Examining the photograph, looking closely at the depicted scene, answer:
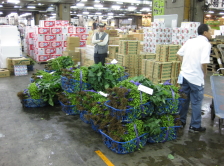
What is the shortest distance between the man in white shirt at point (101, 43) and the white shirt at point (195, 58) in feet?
11.9

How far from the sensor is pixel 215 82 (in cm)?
482

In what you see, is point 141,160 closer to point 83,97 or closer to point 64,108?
point 83,97

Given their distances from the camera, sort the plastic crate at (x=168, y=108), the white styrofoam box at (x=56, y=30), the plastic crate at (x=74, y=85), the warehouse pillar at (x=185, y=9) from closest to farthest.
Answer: the plastic crate at (x=168, y=108)
the plastic crate at (x=74, y=85)
the warehouse pillar at (x=185, y=9)
the white styrofoam box at (x=56, y=30)

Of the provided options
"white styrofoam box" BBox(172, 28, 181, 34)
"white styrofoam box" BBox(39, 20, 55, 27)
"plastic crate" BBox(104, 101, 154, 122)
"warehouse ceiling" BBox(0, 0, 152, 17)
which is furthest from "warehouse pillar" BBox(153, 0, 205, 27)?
"warehouse ceiling" BBox(0, 0, 152, 17)

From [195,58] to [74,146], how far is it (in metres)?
2.62

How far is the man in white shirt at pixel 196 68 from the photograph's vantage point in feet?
13.2

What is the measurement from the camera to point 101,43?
24.3 feet

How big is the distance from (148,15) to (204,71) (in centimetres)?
3470

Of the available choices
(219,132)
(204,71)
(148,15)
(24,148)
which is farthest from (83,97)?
(148,15)

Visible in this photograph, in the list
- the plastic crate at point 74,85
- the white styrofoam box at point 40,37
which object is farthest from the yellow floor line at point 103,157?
the white styrofoam box at point 40,37

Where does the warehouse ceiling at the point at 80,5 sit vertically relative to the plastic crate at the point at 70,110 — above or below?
above

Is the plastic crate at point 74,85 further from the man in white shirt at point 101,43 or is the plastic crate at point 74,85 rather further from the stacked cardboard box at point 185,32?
the stacked cardboard box at point 185,32

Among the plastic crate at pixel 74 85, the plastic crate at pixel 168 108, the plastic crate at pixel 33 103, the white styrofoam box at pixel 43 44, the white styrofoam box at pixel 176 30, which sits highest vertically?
the white styrofoam box at pixel 176 30

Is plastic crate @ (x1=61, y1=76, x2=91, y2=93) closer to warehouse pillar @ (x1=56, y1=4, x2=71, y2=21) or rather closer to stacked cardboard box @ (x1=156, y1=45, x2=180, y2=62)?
stacked cardboard box @ (x1=156, y1=45, x2=180, y2=62)
